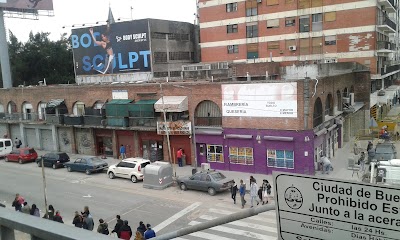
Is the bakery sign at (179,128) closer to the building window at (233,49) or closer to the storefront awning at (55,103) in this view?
the storefront awning at (55,103)

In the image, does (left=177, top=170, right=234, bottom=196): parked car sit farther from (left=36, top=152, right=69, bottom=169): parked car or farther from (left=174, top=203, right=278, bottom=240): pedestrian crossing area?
(left=36, top=152, right=69, bottom=169): parked car

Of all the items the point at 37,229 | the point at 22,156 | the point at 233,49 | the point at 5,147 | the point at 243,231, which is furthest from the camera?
the point at 233,49

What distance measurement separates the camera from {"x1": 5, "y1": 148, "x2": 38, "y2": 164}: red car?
116 ft

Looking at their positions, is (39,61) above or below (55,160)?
above

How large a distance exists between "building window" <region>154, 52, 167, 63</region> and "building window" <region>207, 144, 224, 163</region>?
1958 centimetres

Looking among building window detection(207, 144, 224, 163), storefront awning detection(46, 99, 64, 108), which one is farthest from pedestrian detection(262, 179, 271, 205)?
storefront awning detection(46, 99, 64, 108)

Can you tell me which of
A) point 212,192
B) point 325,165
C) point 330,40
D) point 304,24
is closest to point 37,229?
point 212,192

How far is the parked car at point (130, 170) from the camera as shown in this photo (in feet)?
89.1

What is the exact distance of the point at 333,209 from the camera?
9.56 ft

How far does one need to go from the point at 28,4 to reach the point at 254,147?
38.4 m

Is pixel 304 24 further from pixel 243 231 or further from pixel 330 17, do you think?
pixel 243 231

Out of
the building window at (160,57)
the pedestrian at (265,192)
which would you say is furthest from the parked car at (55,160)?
the pedestrian at (265,192)

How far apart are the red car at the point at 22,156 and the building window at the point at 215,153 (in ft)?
54.6

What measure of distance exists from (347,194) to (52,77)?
66.5 meters
